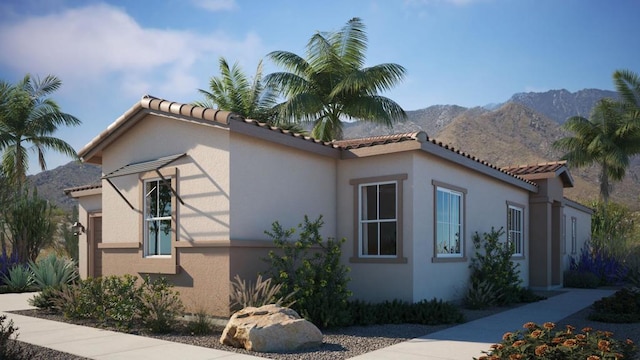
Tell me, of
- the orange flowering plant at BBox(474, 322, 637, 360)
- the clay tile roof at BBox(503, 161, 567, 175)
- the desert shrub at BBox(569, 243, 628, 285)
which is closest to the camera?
the orange flowering plant at BBox(474, 322, 637, 360)

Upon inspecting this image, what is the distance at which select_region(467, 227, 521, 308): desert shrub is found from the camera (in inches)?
534

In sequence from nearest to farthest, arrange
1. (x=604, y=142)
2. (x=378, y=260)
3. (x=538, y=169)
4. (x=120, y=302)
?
(x=120, y=302), (x=378, y=260), (x=538, y=169), (x=604, y=142)

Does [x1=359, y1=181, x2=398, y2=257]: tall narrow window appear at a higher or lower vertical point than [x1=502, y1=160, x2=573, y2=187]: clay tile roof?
lower

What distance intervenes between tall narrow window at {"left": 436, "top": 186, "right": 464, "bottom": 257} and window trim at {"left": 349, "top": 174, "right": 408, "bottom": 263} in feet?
3.94

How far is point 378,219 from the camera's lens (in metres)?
12.0

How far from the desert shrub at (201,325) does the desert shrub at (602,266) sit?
15340 mm

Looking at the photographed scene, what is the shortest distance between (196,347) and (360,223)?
4.80 meters

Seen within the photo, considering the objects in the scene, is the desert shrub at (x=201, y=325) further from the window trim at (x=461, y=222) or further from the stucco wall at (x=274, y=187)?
the window trim at (x=461, y=222)

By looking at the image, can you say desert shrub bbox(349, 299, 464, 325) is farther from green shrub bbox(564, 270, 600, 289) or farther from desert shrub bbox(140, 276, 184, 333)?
green shrub bbox(564, 270, 600, 289)

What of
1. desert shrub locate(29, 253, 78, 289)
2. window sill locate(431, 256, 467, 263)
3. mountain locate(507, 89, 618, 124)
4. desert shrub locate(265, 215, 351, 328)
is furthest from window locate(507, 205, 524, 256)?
mountain locate(507, 89, 618, 124)

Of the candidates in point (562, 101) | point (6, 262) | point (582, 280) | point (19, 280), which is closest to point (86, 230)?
point (19, 280)

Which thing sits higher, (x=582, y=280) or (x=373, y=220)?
(x=373, y=220)

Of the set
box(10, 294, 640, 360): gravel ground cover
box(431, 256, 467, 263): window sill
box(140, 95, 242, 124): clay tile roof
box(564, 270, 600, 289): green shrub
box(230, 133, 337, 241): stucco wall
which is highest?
box(140, 95, 242, 124): clay tile roof

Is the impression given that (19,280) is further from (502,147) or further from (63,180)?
(502,147)
